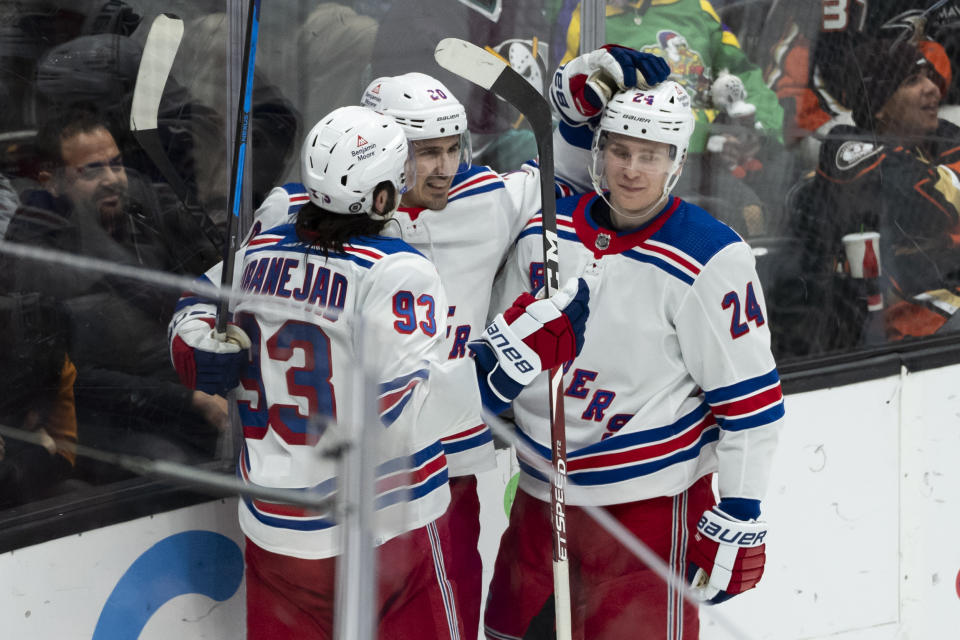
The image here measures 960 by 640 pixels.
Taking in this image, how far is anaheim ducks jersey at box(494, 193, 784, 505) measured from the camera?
1867mm

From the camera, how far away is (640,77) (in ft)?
6.33

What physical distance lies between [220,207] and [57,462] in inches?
38.0

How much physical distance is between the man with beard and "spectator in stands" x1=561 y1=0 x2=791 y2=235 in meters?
1.10

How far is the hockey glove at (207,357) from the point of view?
1438mm

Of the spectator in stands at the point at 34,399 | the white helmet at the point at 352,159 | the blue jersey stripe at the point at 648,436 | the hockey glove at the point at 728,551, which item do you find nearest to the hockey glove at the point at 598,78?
the white helmet at the point at 352,159

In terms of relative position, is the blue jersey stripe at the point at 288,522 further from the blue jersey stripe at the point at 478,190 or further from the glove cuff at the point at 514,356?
the blue jersey stripe at the point at 478,190

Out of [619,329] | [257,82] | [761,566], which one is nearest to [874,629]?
[761,566]

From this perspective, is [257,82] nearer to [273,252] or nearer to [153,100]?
[153,100]

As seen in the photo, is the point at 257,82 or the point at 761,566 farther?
the point at 257,82

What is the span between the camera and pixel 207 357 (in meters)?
1.65

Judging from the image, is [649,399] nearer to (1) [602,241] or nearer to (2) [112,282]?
(1) [602,241]

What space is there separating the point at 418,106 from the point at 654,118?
380 mm

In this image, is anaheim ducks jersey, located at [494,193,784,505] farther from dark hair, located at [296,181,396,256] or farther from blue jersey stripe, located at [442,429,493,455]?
dark hair, located at [296,181,396,256]

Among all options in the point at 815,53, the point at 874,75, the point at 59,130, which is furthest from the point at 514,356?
the point at 874,75
